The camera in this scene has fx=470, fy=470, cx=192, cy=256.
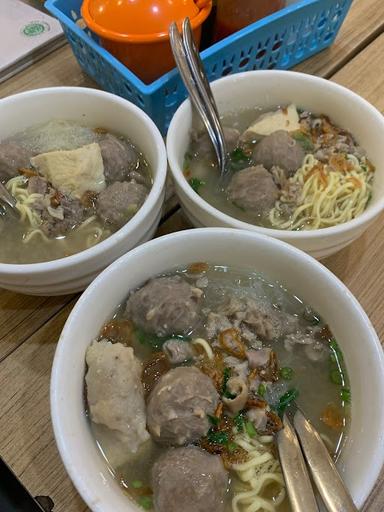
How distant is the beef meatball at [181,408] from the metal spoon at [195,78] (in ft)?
2.50

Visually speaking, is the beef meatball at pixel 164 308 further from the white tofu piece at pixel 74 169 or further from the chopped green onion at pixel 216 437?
the white tofu piece at pixel 74 169

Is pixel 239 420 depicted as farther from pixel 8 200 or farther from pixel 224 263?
pixel 8 200

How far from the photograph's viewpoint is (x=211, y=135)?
1.42 meters

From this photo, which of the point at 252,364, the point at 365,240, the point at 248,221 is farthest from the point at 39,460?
the point at 365,240

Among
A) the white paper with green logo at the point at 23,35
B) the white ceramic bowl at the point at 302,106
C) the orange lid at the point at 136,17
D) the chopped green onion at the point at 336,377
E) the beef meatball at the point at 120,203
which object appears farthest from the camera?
the white paper with green logo at the point at 23,35

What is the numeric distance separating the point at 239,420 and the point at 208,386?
10 centimetres

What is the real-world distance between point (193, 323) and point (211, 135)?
1.99 ft

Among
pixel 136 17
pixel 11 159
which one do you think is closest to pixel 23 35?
pixel 136 17

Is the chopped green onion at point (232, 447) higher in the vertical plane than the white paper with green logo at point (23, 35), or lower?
lower

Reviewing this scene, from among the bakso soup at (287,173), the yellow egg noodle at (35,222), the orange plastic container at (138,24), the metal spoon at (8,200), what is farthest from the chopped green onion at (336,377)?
the orange plastic container at (138,24)

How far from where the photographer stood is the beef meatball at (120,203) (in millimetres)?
1309

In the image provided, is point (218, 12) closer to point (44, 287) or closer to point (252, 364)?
point (44, 287)

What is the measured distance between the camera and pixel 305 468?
0.93m

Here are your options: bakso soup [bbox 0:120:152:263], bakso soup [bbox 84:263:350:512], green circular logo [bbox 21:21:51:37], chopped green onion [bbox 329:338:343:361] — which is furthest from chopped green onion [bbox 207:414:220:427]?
green circular logo [bbox 21:21:51:37]
